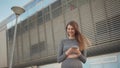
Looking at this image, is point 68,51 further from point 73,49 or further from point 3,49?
point 3,49

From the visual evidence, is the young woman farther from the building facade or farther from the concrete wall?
the concrete wall

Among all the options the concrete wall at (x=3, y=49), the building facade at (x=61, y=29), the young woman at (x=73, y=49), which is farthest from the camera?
the concrete wall at (x=3, y=49)

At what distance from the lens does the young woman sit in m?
2.68

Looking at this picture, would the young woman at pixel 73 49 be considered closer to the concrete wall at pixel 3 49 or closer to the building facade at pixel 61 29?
the building facade at pixel 61 29

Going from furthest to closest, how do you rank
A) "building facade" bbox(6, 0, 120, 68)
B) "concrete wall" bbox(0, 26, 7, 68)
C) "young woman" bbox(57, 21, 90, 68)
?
"concrete wall" bbox(0, 26, 7, 68) → "building facade" bbox(6, 0, 120, 68) → "young woman" bbox(57, 21, 90, 68)

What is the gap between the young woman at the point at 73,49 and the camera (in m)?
2.68

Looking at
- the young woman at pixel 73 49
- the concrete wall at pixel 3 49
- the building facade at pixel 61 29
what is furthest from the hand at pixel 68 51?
the concrete wall at pixel 3 49

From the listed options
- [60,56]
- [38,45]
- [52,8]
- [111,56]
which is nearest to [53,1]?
[52,8]

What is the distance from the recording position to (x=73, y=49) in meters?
2.69

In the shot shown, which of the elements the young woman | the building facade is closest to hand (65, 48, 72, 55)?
the young woman

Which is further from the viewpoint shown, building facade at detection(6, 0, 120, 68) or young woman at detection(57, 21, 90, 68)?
building facade at detection(6, 0, 120, 68)

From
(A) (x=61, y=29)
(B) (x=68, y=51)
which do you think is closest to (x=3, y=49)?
(A) (x=61, y=29)

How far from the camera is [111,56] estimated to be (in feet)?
22.4

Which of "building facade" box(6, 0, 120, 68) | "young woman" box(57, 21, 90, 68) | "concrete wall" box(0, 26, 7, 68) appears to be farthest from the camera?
"concrete wall" box(0, 26, 7, 68)
